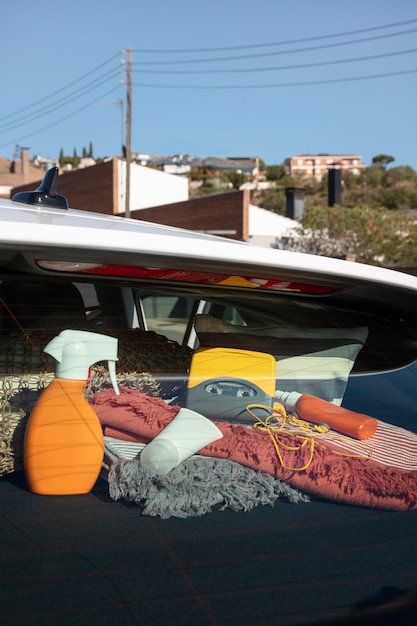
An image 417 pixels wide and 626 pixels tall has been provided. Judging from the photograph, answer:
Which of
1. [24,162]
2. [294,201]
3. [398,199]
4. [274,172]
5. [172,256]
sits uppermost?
[274,172]

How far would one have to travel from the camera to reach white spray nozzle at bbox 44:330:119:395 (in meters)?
1.40

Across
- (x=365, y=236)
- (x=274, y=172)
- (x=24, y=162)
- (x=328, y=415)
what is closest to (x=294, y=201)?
(x=365, y=236)

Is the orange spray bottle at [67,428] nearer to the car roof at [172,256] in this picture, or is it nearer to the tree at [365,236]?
the car roof at [172,256]

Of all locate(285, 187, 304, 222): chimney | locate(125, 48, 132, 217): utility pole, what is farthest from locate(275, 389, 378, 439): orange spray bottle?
locate(285, 187, 304, 222): chimney

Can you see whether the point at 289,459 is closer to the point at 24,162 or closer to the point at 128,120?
the point at 128,120

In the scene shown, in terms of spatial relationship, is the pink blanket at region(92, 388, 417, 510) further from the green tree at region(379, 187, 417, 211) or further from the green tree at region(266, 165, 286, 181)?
the green tree at region(266, 165, 286, 181)

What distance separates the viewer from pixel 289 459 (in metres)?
1.38

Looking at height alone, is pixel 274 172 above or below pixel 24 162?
above

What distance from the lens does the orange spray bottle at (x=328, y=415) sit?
1481mm

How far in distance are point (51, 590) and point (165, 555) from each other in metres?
0.19

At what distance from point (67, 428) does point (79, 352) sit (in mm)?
171

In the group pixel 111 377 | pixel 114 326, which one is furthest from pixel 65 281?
pixel 111 377

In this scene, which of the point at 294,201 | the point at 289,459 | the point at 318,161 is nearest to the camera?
the point at 289,459

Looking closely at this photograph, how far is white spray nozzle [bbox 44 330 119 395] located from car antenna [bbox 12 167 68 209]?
0.61 metres
